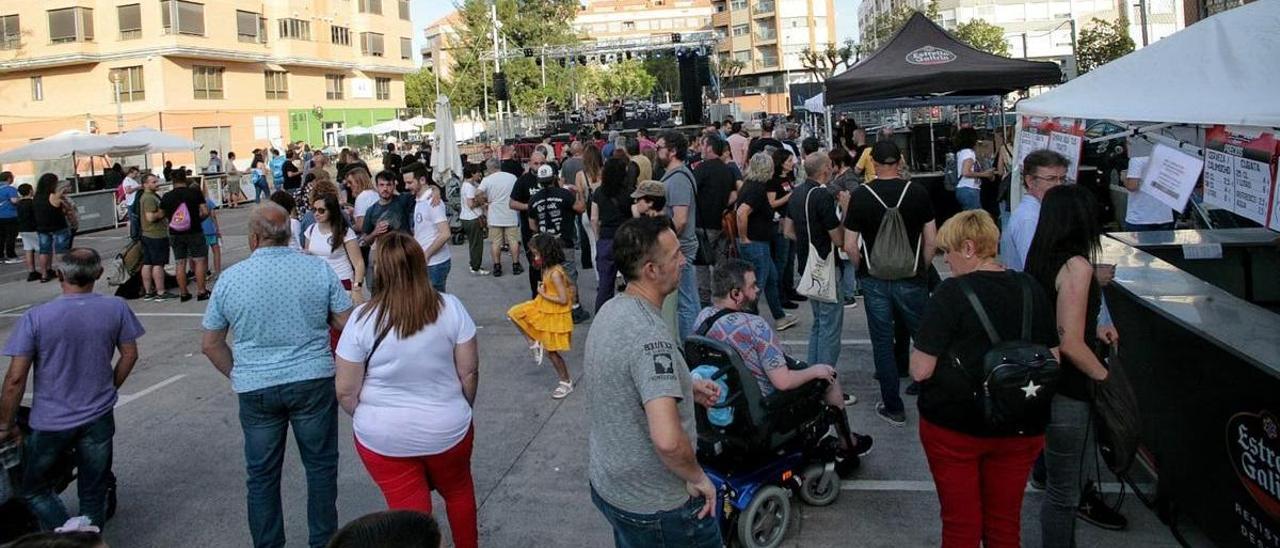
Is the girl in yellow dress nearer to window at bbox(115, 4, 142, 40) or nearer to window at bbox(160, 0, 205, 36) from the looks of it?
window at bbox(160, 0, 205, 36)

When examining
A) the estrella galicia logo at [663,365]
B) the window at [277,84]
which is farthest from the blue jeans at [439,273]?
the window at [277,84]

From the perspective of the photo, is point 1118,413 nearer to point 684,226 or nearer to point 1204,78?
point 1204,78

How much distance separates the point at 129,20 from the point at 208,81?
397 cm

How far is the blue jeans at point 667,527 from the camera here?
2.93 meters

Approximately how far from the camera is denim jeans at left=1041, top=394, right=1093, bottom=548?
3811mm

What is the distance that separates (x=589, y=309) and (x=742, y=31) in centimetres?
7865

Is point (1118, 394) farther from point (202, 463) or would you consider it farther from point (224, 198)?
point (224, 198)

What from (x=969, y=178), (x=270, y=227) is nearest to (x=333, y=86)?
(x=969, y=178)

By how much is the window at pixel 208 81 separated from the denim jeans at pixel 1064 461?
45497mm

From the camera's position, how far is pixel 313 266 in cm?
422

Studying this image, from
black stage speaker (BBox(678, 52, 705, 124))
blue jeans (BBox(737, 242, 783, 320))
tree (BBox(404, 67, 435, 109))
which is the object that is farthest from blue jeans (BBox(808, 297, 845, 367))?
tree (BBox(404, 67, 435, 109))

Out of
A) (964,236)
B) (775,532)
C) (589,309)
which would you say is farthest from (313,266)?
(589,309)

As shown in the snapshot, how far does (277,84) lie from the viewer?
157 ft

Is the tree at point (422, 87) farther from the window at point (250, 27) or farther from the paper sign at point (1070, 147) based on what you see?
the paper sign at point (1070, 147)
